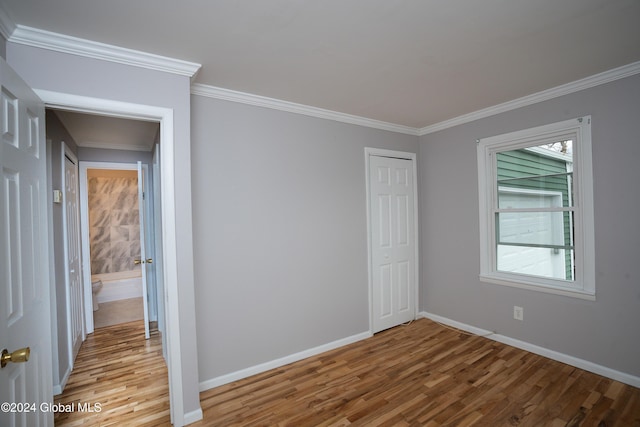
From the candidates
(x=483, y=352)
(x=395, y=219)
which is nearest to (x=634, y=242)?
(x=483, y=352)

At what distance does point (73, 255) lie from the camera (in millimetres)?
3076

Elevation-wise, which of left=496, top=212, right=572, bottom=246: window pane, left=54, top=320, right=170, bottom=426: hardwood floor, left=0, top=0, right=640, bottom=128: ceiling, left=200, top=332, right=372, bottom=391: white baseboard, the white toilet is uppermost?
left=0, top=0, right=640, bottom=128: ceiling

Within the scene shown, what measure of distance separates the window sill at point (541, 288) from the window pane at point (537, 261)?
0.47 feet

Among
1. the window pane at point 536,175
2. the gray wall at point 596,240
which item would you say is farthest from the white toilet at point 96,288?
the window pane at point 536,175

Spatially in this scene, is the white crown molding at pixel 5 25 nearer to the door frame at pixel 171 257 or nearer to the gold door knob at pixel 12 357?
the door frame at pixel 171 257

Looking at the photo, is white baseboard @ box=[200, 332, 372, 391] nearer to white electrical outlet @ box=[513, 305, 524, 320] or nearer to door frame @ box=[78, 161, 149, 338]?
white electrical outlet @ box=[513, 305, 524, 320]

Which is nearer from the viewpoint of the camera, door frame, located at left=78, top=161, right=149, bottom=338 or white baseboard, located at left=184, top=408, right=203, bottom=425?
white baseboard, located at left=184, top=408, right=203, bottom=425

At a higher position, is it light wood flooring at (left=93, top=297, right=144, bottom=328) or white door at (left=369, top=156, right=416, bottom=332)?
white door at (left=369, top=156, right=416, bottom=332)

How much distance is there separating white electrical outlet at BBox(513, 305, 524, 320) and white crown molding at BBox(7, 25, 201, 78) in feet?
12.0

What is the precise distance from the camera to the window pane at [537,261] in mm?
2746

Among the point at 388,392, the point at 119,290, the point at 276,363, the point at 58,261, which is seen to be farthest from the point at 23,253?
the point at 119,290

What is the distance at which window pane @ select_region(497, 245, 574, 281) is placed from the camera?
275 centimetres

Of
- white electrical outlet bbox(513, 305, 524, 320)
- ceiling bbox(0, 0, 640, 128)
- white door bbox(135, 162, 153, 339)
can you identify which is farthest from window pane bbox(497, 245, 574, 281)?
white door bbox(135, 162, 153, 339)

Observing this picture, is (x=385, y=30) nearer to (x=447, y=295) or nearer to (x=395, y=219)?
(x=395, y=219)
